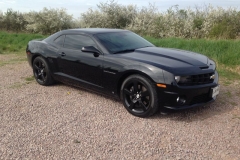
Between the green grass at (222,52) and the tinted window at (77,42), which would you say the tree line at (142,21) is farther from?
the tinted window at (77,42)

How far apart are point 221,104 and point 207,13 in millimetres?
8960

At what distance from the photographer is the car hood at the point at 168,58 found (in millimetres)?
4078

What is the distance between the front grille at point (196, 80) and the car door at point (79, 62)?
1517mm

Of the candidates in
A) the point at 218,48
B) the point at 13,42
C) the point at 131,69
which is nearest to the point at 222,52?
the point at 218,48

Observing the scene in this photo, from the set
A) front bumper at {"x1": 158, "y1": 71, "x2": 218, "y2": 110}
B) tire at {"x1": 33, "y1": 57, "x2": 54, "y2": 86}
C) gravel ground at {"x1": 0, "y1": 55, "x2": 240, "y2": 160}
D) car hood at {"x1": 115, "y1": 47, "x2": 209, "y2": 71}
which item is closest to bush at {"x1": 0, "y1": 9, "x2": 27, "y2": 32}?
tire at {"x1": 33, "y1": 57, "x2": 54, "y2": 86}

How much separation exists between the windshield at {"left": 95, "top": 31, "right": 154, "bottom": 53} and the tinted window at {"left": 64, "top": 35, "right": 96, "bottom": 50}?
186mm

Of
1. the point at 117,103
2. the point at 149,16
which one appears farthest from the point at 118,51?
the point at 149,16

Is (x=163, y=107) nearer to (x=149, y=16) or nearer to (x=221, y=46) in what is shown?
(x=221, y=46)

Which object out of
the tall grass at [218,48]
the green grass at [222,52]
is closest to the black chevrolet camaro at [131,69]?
the green grass at [222,52]

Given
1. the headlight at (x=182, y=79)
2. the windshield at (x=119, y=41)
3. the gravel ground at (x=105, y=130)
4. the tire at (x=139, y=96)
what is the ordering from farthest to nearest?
the windshield at (x=119, y=41) → the tire at (x=139, y=96) → the headlight at (x=182, y=79) → the gravel ground at (x=105, y=130)

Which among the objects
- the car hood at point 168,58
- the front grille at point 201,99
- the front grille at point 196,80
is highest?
the car hood at point 168,58

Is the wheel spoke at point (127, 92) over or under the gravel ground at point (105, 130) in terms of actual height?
over

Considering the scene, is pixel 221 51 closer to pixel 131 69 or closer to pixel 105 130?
pixel 131 69

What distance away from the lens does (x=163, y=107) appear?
13.3 ft
